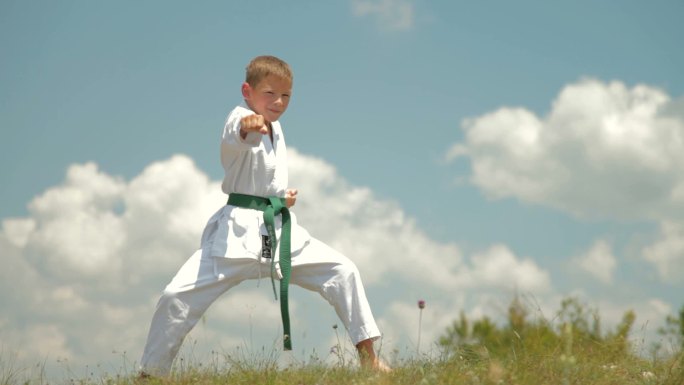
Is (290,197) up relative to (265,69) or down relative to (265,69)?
down

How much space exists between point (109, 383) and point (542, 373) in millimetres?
3367

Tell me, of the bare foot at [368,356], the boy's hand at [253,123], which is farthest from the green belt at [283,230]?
the boy's hand at [253,123]

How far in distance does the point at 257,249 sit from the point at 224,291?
410 mm

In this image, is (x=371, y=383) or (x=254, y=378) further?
(x=254, y=378)

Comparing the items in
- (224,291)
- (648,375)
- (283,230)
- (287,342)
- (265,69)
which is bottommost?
(648,375)

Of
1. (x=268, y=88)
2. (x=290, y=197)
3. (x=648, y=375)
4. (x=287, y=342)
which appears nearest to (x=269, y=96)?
(x=268, y=88)

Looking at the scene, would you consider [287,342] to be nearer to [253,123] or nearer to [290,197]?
[290,197]

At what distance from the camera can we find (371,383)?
5.01 m

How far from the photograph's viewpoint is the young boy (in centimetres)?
565

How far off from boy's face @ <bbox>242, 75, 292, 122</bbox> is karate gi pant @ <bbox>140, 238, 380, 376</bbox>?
3.64ft

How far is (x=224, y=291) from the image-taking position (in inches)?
227

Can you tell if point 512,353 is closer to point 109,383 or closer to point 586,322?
point 586,322

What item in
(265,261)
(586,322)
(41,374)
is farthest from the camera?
(586,322)

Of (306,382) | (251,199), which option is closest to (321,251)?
(251,199)
